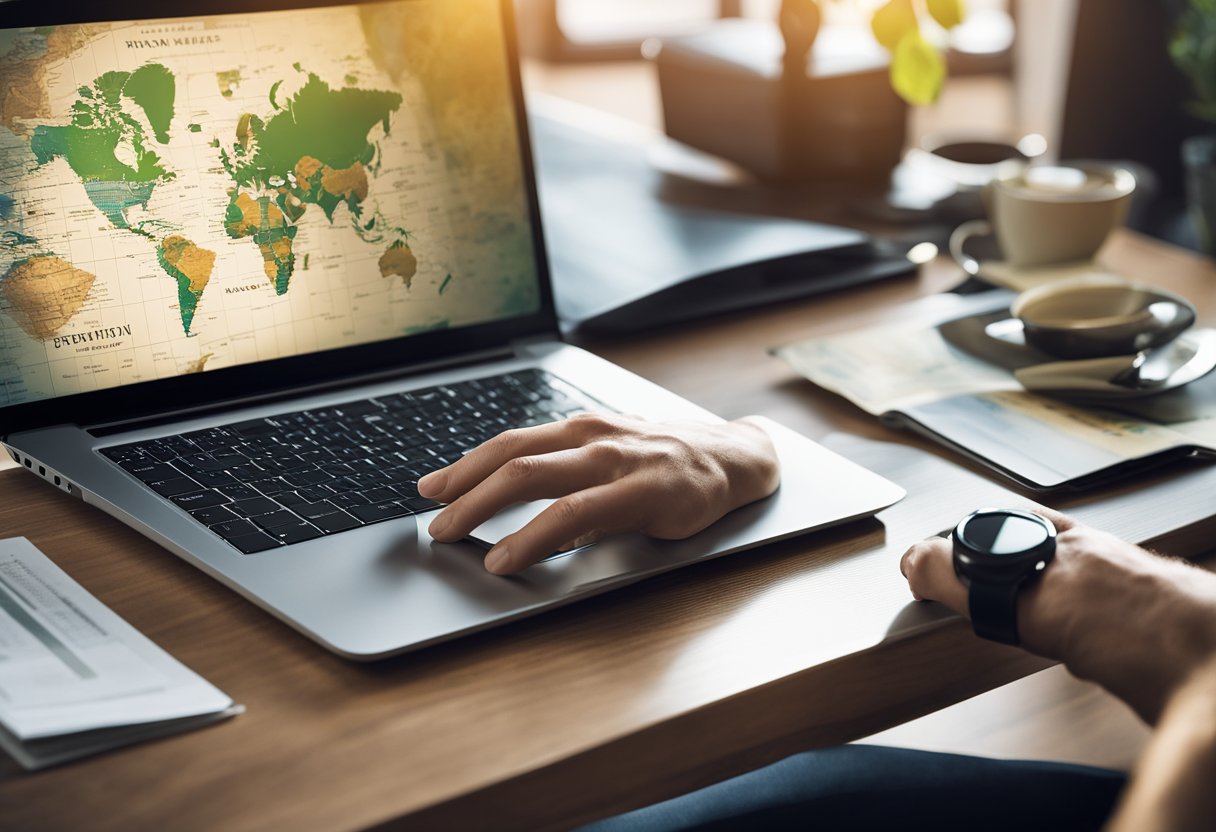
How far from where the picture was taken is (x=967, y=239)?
126 centimetres

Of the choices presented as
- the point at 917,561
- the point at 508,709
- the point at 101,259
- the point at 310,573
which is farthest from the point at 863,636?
the point at 101,259

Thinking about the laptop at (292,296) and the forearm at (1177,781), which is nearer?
the forearm at (1177,781)

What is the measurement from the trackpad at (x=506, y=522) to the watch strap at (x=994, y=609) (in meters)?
0.23

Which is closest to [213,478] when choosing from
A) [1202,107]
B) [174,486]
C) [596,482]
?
[174,486]

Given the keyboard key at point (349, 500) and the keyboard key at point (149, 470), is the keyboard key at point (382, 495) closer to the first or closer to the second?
the keyboard key at point (349, 500)

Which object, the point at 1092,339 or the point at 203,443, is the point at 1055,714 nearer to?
the point at 1092,339

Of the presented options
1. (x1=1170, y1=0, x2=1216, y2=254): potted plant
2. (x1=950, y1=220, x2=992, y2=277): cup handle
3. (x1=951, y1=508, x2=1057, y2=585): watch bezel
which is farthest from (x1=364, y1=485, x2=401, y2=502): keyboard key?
(x1=1170, y1=0, x2=1216, y2=254): potted plant

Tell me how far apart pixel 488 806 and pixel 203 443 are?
1.25 feet

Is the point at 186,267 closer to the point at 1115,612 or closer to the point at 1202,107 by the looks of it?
the point at 1115,612

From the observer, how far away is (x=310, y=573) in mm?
644

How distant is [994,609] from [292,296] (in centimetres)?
53

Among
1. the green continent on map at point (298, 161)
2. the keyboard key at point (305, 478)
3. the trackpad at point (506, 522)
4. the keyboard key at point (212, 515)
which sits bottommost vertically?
the trackpad at point (506, 522)

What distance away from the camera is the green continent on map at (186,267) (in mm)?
828

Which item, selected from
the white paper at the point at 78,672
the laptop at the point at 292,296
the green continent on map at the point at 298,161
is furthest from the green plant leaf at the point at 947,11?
the white paper at the point at 78,672
